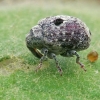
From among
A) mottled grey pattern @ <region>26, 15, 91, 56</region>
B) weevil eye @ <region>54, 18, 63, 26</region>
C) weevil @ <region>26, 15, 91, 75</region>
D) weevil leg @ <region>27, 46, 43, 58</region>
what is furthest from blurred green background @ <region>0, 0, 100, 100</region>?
weevil eye @ <region>54, 18, 63, 26</region>

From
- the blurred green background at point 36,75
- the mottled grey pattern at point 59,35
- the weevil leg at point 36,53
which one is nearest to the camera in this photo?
the blurred green background at point 36,75

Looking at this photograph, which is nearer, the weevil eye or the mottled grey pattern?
the mottled grey pattern

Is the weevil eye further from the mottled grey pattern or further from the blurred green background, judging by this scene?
the blurred green background

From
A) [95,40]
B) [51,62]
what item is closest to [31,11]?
[95,40]

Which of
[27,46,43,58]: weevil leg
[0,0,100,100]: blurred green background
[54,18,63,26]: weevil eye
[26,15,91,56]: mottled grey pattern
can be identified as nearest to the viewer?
[0,0,100,100]: blurred green background

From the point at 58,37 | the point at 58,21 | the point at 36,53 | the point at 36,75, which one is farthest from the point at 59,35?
the point at 36,75

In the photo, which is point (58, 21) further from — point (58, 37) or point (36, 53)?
Result: point (36, 53)

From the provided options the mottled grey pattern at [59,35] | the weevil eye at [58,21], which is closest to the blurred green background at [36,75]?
the mottled grey pattern at [59,35]

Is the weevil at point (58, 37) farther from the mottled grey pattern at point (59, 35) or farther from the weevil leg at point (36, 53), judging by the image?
the weevil leg at point (36, 53)

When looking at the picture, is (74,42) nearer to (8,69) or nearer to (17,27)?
(8,69)
